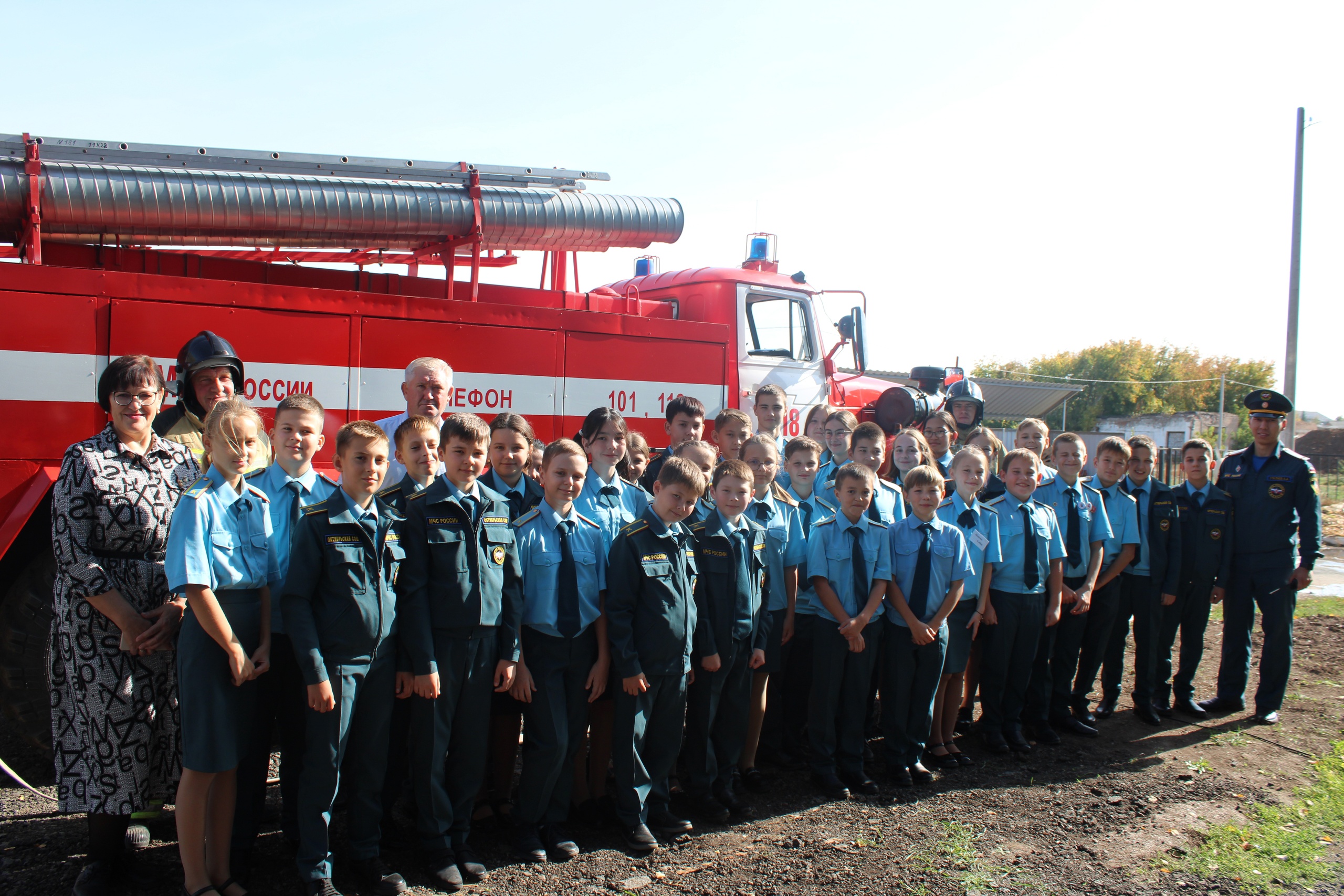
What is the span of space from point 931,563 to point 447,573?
258 cm

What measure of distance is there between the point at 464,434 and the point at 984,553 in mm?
3059

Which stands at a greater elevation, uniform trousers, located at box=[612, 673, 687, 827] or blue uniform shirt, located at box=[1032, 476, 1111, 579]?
blue uniform shirt, located at box=[1032, 476, 1111, 579]

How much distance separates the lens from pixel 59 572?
10.9 feet

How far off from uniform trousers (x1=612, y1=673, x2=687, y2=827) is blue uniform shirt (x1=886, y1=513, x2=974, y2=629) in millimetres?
1411

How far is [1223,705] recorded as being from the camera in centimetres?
595

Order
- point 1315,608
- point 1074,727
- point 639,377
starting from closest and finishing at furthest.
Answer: point 1074,727, point 639,377, point 1315,608

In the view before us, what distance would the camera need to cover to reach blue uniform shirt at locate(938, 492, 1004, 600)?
4.93 m

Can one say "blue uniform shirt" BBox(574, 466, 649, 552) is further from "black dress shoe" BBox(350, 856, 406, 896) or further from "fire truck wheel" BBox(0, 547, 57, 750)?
"fire truck wheel" BBox(0, 547, 57, 750)

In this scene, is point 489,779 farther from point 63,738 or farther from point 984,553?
point 984,553

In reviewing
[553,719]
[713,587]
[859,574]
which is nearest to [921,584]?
[859,574]

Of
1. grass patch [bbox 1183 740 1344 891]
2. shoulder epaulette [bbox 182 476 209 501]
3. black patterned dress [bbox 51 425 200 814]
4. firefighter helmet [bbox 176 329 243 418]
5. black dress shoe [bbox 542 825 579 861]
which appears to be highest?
firefighter helmet [bbox 176 329 243 418]

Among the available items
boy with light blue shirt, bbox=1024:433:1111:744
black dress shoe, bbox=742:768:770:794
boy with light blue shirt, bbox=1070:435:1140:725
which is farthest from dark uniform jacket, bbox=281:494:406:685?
boy with light blue shirt, bbox=1070:435:1140:725

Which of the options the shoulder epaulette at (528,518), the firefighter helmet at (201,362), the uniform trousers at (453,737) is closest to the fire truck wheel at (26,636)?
the firefighter helmet at (201,362)

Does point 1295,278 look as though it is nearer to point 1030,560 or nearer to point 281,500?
point 1030,560
